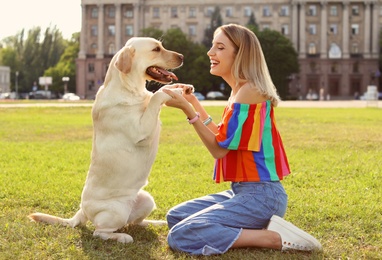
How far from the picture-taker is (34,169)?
402 inches

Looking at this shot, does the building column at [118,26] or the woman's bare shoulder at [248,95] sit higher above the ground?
the building column at [118,26]

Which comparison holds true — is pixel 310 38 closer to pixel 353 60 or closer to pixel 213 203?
pixel 353 60

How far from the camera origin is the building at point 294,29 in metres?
101

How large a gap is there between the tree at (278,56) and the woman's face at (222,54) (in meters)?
81.4

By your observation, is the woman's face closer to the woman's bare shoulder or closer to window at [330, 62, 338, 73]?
the woman's bare shoulder

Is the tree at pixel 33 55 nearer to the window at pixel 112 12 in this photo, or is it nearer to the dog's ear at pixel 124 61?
the window at pixel 112 12

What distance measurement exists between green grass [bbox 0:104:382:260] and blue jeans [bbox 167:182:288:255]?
135 millimetres

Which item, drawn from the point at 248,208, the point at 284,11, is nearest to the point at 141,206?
the point at 248,208

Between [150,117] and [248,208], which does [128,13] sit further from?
[248,208]

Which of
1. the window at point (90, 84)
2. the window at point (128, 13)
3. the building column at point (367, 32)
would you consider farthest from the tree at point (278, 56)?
the window at point (90, 84)

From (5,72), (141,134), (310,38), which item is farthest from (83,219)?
(5,72)

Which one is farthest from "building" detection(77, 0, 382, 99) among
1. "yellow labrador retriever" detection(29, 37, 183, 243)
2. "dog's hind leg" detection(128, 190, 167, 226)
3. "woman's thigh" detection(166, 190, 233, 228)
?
"yellow labrador retriever" detection(29, 37, 183, 243)

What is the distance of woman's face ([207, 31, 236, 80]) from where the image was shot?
5453 millimetres

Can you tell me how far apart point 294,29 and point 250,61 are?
99789 millimetres
